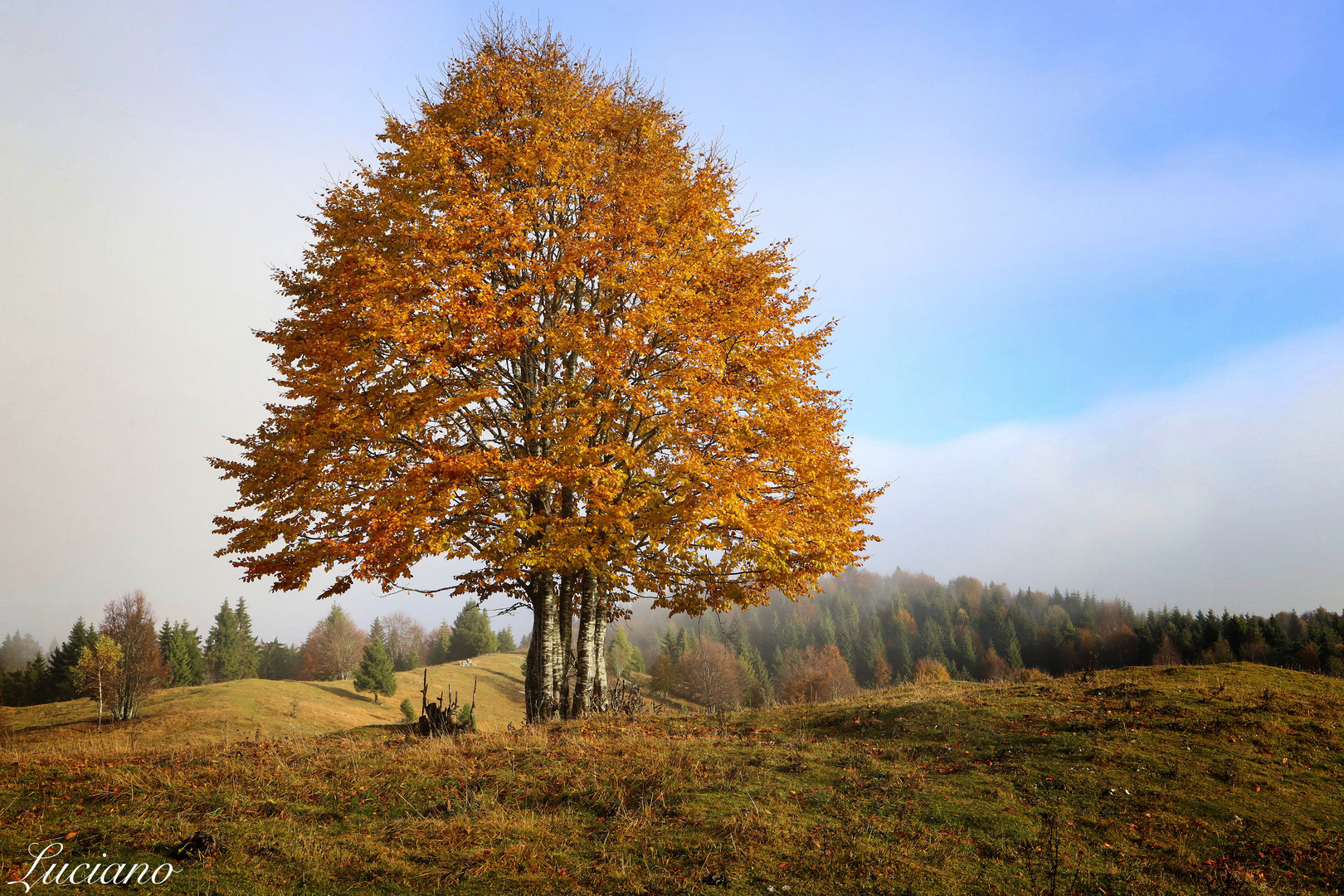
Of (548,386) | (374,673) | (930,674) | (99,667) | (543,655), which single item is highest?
(548,386)

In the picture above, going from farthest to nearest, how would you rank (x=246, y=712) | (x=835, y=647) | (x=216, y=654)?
1. (x=835, y=647)
2. (x=216, y=654)
3. (x=246, y=712)

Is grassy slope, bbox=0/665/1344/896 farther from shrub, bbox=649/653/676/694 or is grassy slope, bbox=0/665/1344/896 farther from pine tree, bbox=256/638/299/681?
pine tree, bbox=256/638/299/681

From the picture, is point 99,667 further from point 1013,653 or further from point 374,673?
point 1013,653

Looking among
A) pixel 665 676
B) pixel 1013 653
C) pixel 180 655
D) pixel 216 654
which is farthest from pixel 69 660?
pixel 1013 653

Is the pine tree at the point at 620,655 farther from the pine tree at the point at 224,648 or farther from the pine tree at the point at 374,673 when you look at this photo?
the pine tree at the point at 224,648

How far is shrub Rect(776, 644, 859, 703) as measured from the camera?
7919cm

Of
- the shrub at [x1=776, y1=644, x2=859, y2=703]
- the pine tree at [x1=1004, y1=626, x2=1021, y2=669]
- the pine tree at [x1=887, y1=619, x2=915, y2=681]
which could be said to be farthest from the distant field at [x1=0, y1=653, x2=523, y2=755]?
the pine tree at [x1=1004, y1=626, x2=1021, y2=669]

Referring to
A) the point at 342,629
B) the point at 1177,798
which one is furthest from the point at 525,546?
the point at 342,629

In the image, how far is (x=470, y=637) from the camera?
88.2 meters

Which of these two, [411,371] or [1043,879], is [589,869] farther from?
[411,371]

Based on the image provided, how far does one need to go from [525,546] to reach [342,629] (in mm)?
88235

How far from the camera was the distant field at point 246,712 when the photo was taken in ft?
110

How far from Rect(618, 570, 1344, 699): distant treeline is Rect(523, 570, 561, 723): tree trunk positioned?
37.0 m

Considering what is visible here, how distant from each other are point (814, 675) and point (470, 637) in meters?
45.5
